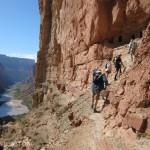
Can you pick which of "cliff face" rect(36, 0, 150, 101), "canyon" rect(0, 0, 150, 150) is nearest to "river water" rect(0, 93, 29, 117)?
"canyon" rect(0, 0, 150, 150)

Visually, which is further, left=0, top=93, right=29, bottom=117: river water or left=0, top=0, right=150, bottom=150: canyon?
left=0, top=93, right=29, bottom=117: river water

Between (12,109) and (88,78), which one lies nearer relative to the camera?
(88,78)

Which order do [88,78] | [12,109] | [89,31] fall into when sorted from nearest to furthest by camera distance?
[88,78]
[89,31]
[12,109]

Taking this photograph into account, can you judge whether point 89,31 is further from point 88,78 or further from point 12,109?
point 12,109

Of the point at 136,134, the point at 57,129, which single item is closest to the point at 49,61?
the point at 57,129

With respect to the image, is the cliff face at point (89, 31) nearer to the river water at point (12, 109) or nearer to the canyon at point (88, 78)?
the canyon at point (88, 78)

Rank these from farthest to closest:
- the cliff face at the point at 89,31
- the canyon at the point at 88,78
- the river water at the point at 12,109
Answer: the river water at the point at 12,109 < the cliff face at the point at 89,31 < the canyon at the point at 88,78

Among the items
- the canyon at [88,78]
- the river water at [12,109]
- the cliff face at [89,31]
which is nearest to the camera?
the canyon at [88,78]

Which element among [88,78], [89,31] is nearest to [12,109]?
[89,31]

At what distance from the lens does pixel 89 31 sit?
27438 mm

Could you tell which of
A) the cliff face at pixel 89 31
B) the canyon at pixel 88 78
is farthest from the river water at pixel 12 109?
the cliff face at pixel 89 31

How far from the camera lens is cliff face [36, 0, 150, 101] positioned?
79.6ft

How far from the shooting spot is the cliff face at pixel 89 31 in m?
24.2

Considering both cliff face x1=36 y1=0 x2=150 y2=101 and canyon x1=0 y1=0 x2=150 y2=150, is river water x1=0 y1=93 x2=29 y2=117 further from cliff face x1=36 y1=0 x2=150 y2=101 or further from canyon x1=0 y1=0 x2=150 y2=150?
cliff face x1=36 y1=0 x2=150 y2=101
